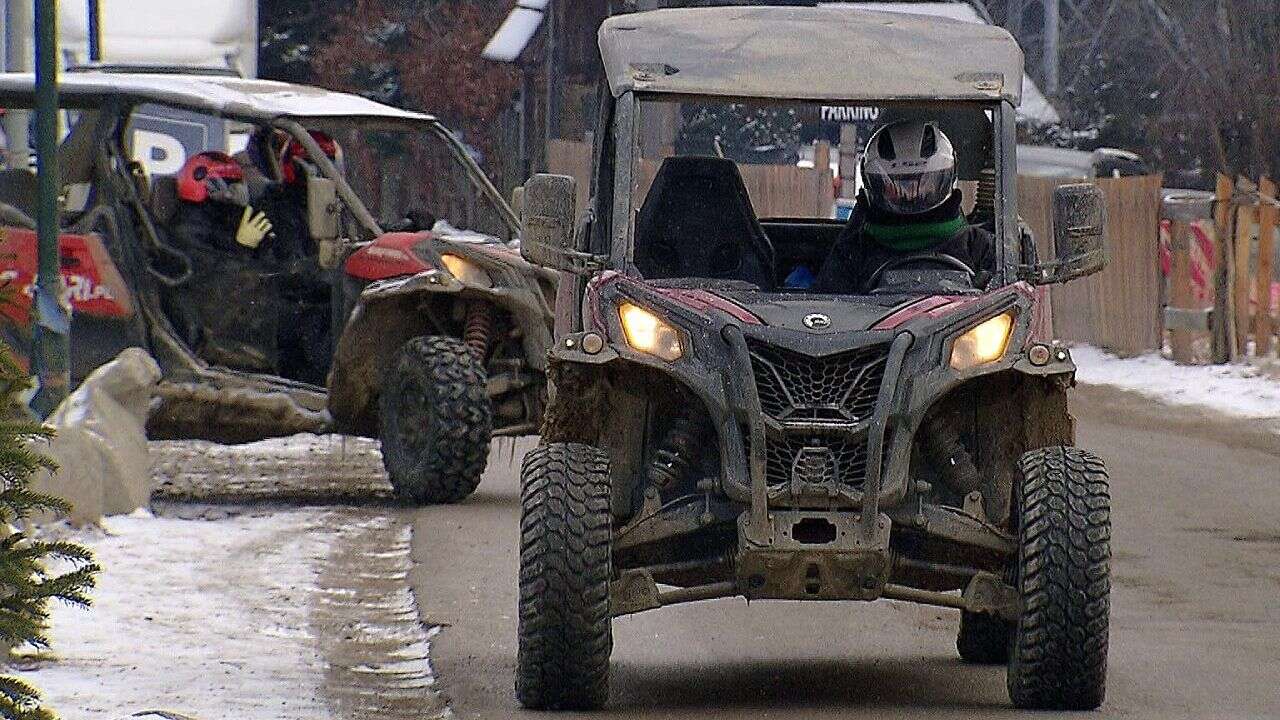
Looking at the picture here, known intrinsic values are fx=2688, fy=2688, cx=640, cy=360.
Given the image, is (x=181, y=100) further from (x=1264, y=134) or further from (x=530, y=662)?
(x=1264, y=134)

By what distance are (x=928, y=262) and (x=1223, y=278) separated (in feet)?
47.2

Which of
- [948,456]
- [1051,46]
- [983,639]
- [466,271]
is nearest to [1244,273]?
[466,271]

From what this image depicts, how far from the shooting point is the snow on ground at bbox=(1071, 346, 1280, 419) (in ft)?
65.2

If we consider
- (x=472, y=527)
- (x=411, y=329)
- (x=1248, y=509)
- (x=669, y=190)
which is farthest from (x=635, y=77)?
(x=1248, y=509)

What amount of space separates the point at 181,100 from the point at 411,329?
162cm

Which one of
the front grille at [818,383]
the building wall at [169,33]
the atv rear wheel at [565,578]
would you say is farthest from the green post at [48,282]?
the building wall at [169,33]

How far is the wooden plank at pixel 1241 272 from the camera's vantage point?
21922mm

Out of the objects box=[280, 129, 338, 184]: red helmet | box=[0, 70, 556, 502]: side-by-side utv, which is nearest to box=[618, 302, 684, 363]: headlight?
box=[0, 70, 556, 502]: side-by-side utv

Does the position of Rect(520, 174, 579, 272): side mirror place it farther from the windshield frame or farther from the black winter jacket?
the black winter jacket

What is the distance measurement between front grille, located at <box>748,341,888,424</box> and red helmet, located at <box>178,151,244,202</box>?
20.7 ft

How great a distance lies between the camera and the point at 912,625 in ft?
32.0

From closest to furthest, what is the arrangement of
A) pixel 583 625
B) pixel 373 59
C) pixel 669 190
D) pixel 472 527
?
pixel 583 625 → pixel 669 190 → pixel 472 527 → pixel 373 59

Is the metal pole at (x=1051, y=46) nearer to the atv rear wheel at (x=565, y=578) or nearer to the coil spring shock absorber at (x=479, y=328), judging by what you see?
the coil spring shock absorber at (x=479, y=328)

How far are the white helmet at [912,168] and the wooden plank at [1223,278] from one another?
552 inches
